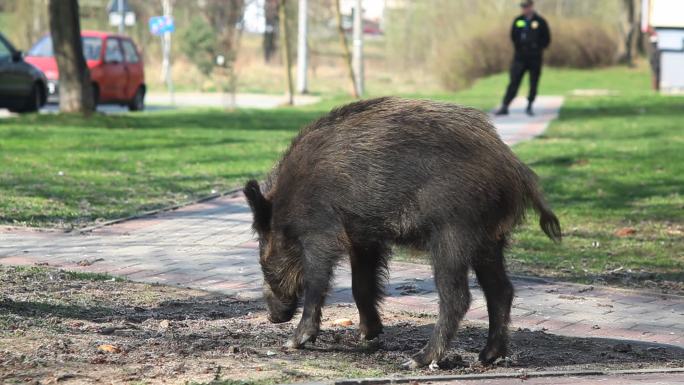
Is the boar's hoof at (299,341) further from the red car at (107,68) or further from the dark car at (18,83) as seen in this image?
the red car at (107,68)

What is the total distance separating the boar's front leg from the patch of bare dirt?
90 mm

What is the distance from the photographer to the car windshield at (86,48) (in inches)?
1149

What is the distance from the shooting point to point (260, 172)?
14.8m

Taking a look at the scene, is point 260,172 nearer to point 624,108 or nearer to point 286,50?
point 624,108

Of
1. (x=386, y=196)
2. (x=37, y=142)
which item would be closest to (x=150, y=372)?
(x=386, y=196)

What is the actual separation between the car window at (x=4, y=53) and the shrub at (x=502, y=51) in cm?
2466

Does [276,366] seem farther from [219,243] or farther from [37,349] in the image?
[219,243]

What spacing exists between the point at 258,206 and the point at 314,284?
53 cm

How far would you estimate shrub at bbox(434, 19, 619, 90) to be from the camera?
155ft

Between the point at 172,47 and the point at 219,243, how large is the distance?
46.0m

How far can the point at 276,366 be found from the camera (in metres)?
5.95

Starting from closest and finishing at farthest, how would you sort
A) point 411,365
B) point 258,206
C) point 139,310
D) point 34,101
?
point 411,365 < point 258,206 < point 139,310 < point 34,101

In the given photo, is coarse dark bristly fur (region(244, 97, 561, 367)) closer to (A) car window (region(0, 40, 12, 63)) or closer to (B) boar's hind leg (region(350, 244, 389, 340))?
(B) boar's hind leg (region(350, 244, 389, 340))

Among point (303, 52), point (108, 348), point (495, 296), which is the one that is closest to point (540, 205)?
point (495, 296)
